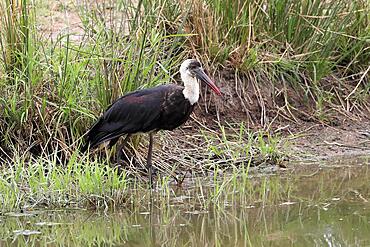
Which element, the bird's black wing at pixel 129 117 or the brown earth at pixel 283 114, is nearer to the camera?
the bird's black wing at pixel 129 117

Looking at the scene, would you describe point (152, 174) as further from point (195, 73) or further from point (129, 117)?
point (195, 73)

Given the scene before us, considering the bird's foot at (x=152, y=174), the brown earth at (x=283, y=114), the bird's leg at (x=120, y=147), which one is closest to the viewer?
the bird's foot at (x=152, y=174)

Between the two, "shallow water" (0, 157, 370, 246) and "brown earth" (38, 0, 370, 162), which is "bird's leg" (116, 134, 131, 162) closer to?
"shallow water" (0, 157, 370, 246)

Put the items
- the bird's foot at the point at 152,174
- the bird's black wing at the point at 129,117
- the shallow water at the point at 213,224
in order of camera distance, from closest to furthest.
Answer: the shallow water at the point at 213,224 < the bird's foot at the point at 152,174 < the bird's black wing at the point at 129,117

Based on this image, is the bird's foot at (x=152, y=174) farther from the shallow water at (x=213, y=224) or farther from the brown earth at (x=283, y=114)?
the brown earth at (x=283, y=114)

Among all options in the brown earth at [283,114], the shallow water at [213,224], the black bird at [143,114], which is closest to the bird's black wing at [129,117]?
the black bird at [143,114]

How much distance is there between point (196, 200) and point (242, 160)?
1.18m

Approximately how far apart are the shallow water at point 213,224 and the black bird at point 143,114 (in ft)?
3.05

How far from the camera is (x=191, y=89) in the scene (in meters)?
7.38

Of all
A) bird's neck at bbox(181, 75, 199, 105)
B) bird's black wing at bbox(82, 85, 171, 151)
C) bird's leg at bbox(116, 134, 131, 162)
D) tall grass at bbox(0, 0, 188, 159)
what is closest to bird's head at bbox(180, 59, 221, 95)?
bird's neck at bbox(181, 75, 199, 105)

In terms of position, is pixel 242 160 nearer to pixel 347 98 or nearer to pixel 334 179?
pixel 334 179

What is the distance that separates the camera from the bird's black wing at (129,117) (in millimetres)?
7145

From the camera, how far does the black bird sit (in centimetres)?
715

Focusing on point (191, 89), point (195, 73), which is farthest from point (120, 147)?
point (195, 73)
